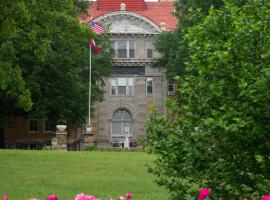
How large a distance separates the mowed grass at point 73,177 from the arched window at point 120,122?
3250cm

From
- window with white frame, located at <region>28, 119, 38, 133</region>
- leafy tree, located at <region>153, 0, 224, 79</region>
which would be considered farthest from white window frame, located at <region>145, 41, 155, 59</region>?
window with white frame, located at <region>28, 119, 38, 133</region>

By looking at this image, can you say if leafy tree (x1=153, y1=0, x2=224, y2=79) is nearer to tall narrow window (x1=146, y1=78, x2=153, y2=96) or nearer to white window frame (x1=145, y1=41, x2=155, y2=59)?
white window frame (x1=145, y1=41, x2=155, y2=59)

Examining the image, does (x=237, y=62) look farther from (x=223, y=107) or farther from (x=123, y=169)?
(x=123, y=169)

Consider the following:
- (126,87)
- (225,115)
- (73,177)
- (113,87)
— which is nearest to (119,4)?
(113,87)

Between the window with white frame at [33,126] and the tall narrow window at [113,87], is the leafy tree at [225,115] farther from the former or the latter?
the tall narrow window at [113,87]

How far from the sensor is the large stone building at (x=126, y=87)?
55188 millimetres

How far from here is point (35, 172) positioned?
59.5 ft

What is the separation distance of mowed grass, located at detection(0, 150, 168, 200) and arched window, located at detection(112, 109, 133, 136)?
1280 inches

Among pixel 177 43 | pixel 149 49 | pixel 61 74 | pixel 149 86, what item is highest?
pixel 149 49

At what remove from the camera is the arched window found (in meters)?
56.3

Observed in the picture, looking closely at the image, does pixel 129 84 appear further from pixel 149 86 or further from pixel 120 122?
pixel 120 122

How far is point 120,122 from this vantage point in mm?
56500

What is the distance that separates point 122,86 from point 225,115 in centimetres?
4943

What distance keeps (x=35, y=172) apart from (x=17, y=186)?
10.5 ft
